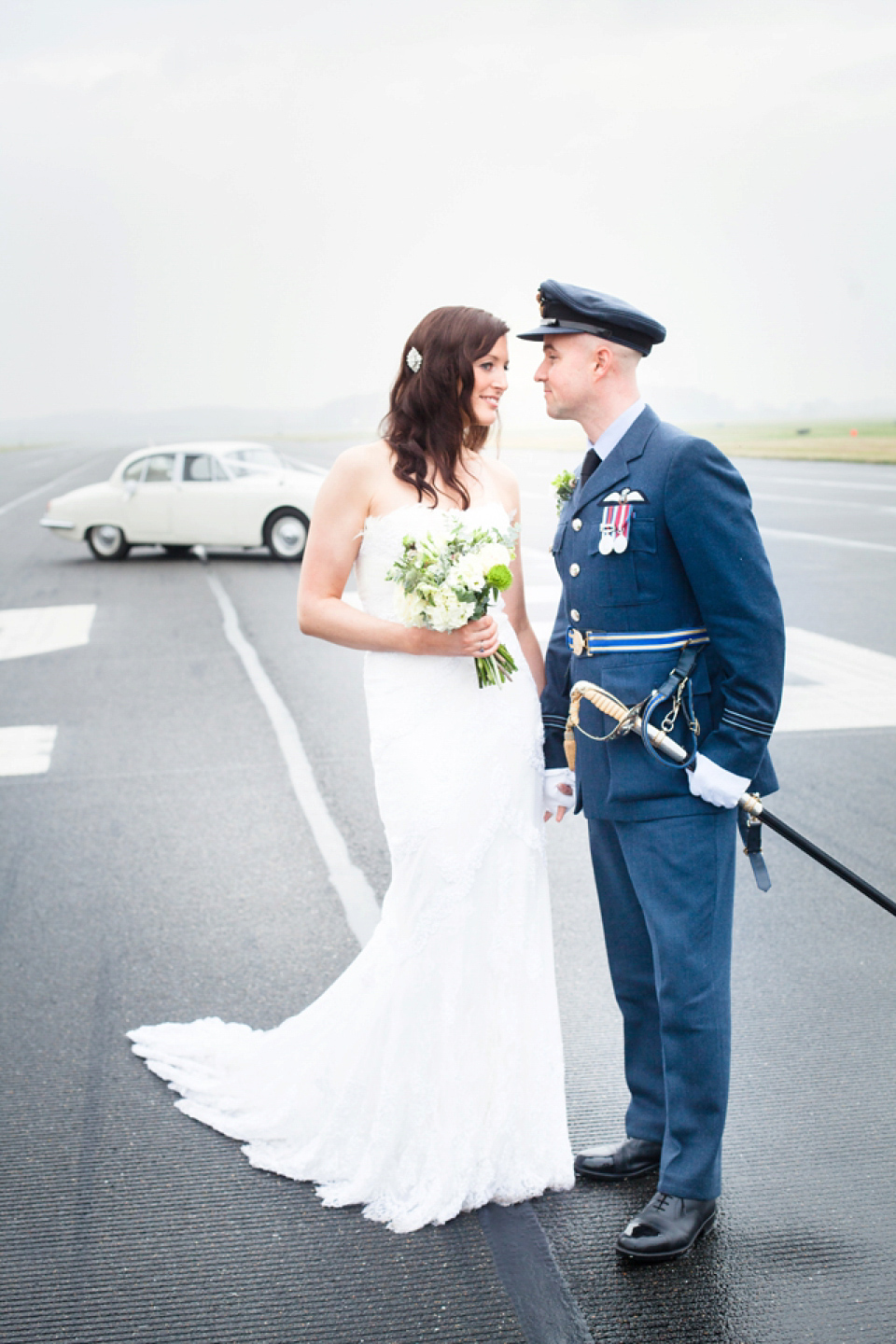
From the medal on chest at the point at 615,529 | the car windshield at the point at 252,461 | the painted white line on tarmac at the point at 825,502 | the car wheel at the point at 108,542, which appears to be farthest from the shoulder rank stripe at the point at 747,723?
the painted white line on tarmac at the point at 825,502

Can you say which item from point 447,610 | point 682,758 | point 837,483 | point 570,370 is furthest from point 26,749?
point 837,483

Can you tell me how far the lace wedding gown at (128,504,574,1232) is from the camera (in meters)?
2.96

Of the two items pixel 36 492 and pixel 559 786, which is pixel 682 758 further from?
pixel 36 492

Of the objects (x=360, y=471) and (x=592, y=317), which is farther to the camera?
(x=360, y=471)

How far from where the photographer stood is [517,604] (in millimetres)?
3258

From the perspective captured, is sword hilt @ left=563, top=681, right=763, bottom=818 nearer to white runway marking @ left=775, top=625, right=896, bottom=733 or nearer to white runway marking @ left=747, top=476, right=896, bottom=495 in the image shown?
white runway marking @ left=775, top=625, right=896, bottom=733

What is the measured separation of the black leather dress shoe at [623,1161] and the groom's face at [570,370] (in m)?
1.84

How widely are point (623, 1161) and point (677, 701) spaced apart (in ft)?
4.04

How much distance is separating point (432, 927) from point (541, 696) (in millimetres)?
663

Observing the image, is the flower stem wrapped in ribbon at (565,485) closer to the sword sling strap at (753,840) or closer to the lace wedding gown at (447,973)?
the lace wedding gown at (447,973)

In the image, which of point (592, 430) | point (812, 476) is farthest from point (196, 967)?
point (812, 476)

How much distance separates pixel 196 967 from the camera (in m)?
4.26

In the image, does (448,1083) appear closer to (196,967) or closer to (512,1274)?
(512,1274)

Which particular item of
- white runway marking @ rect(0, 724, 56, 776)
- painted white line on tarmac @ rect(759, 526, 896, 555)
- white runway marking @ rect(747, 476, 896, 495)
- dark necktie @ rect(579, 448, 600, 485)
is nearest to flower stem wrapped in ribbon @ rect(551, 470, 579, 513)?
dark necktie @ rect(579, 448, 600, 485)
